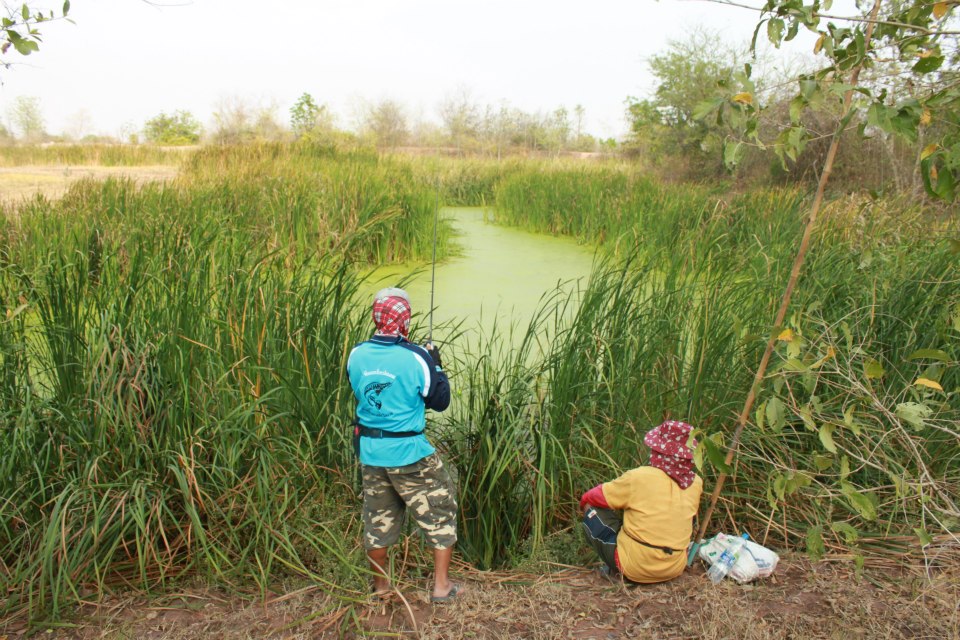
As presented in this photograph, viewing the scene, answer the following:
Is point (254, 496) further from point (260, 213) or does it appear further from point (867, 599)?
point (260, 213)

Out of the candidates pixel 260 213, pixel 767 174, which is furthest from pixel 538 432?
pixel 767 174

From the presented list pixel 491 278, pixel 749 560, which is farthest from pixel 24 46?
pixel 491 278

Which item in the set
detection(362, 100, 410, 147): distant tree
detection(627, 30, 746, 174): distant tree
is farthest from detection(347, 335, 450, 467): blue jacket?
detection(362, 100, 410, 147): distant tree

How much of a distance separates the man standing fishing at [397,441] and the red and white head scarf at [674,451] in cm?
66

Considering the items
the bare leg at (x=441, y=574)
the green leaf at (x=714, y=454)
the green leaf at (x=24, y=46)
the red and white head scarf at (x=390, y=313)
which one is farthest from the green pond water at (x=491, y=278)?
the green leaf at (x=24, y=46)

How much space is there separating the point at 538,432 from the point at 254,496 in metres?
1.02

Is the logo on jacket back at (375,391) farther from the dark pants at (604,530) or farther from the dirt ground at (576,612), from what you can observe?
the dark pants at (604,530)

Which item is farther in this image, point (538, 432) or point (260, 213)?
point (260, 213)

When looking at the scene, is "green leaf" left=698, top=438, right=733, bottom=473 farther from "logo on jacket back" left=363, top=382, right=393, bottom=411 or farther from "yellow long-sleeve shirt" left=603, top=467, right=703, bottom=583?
"logo on jacket back" left=363, top=382, right=393, bottom=411

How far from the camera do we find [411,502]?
1.93 meters

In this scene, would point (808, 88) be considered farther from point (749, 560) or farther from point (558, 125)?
point (558, 125)

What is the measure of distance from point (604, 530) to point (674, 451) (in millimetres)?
347

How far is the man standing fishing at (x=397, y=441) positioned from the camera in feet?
6.16

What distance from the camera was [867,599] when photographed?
6.20 feet
